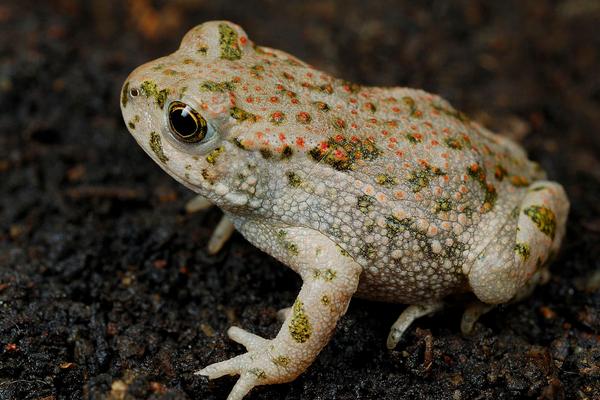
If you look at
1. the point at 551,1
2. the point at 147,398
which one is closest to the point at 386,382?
the point at 147,398

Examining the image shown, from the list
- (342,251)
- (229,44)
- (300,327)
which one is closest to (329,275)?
(342,251)

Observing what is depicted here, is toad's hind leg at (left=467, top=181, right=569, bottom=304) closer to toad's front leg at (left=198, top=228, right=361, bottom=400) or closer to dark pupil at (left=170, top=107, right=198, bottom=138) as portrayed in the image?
toad's front leg at (left=198, top=228, right=361, bottom=400)

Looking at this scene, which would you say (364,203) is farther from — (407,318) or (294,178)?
(407,318)

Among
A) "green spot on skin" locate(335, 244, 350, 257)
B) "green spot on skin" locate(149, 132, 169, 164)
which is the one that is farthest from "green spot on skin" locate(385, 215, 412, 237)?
"green spot on skin" locate(149, 132, 169, 164)

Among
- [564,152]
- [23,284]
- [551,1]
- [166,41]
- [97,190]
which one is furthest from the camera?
[551,1]

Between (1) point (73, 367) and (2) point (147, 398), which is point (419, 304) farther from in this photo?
(1) point (73, 367)
